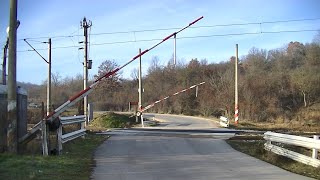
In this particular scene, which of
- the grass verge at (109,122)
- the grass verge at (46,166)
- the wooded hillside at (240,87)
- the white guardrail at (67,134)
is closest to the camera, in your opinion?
the grass verge at (46,166)

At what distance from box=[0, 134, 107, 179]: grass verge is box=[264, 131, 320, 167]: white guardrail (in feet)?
19.3

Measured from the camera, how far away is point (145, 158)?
13.0m

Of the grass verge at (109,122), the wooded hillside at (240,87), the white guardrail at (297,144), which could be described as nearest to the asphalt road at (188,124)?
the grass verge at (109,122)

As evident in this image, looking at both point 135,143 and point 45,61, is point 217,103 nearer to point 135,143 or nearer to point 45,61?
point 45,61

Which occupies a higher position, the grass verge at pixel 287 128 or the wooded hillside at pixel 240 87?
the wooded hillside at pixel 240 87

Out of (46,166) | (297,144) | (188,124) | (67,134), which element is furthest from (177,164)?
(188,124)

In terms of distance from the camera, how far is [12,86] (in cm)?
1280

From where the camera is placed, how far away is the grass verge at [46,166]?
9320 mm

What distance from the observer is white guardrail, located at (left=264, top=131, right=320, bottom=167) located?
1170 cm

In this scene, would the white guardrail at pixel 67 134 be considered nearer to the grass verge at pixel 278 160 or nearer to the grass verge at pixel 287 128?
the grass verge at pixel 278 160

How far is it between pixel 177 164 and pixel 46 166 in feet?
11.4

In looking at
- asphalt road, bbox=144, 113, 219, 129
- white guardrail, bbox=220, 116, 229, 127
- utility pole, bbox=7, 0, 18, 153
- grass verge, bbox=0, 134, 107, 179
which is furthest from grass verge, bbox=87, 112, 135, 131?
grass verge, bbox=0, 134, 107, 179

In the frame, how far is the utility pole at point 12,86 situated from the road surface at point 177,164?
249 centimetres

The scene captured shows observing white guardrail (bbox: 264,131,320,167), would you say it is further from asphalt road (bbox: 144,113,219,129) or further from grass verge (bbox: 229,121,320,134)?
asphalt road (bbox: 144,113,219,129)
